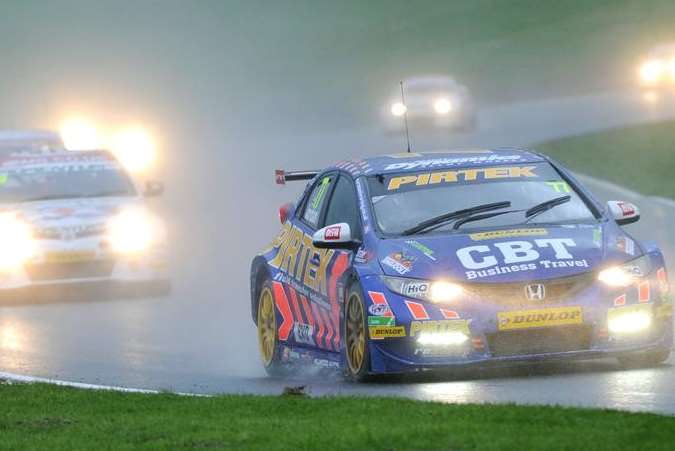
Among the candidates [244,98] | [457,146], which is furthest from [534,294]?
[244,98]

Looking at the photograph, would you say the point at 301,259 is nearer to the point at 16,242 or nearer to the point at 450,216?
the point at 450,216

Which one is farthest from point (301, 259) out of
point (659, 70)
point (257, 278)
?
point (659, 70)

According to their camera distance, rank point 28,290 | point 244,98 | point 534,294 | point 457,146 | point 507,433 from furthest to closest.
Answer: point 244,98, point 457,146, point 28,290, point 534,294, point 507,433

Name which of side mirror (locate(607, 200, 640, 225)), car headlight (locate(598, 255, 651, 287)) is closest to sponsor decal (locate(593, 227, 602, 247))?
car headlight (locate(598, 255, 651, 287))

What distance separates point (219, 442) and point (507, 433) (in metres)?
1.27

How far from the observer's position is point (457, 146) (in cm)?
4203

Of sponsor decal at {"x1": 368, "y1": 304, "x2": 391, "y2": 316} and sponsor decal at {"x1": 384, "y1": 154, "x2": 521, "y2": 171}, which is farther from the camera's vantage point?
sponsor decal at {"x1": 384, "y1": 154, "x2": 521, "y2": 171}

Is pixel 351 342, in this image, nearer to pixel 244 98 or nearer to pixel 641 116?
pixel 641 116

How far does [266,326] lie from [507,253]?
9.33 ft

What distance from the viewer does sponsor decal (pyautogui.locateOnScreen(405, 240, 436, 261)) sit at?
11.1 m

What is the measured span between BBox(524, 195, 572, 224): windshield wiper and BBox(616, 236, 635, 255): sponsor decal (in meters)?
0.59

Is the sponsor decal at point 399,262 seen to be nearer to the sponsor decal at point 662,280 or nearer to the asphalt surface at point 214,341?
the asphalt surface at point 214,341

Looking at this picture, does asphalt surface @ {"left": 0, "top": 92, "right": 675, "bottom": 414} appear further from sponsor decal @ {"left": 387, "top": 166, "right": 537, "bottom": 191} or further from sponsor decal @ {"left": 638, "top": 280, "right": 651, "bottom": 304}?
sponsor decal @ {"left": 387, "top": 166, "right": 537, "bottom": 191}

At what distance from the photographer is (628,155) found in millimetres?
30406
